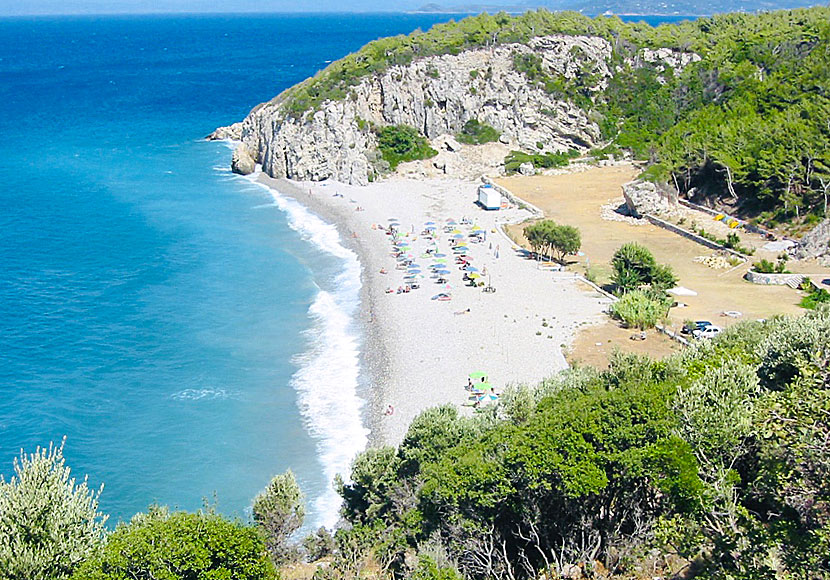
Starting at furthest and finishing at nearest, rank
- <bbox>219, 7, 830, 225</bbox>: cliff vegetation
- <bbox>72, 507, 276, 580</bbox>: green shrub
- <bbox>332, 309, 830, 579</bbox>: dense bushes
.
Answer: <bbox>219, 7, 830, 225</bbox>: cliff vegetation, <bbox>72, 507, 276, 580</bbox>: green shrub, <bbox>332, 309, 830, 579</bbox>: dense bushes

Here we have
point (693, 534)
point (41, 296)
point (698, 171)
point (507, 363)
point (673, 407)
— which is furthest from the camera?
point (698, 171)

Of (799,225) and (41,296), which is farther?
(799,225)

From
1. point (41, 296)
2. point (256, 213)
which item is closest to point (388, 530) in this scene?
point (41, 296)

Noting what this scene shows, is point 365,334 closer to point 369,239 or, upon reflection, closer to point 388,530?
point 369,239

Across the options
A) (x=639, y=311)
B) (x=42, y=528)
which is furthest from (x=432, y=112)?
(x=42, y=528)

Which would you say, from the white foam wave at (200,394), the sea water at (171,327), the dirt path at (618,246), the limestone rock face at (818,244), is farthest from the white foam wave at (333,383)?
the limestone rock face at (818,244)

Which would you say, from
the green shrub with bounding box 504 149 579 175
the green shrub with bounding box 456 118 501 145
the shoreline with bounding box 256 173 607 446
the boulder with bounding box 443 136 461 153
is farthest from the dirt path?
the green shrub with bounding box 456 118 501 145

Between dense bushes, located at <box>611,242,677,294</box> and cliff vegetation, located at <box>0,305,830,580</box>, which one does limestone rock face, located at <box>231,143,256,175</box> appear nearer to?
dense bushes, located at <box>611,242,677,294</box>
